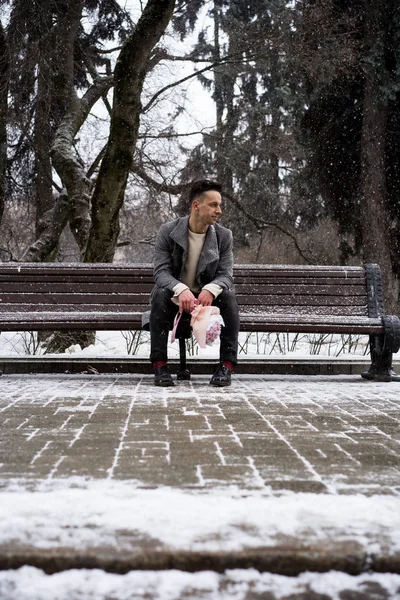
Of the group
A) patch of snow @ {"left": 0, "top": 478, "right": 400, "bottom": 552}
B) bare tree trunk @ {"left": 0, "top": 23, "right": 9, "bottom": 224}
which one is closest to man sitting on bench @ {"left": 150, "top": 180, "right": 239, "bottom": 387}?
patch of snow @ {"left": 0, "top": 478, "right": 400, "bottom": 552}

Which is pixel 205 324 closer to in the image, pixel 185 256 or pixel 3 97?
pixel 185 256

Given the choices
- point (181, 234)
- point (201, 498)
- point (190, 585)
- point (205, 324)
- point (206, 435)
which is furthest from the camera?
point (181, 234)

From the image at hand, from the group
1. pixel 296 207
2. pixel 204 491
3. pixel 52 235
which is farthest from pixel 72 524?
pixel 296 207

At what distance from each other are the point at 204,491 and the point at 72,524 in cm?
51

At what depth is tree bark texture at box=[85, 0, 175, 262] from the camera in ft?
28.3

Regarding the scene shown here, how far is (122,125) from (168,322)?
4.68 meters

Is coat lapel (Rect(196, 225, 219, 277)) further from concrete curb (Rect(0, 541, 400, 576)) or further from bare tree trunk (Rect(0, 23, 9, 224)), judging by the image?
bare tree trunk (Rect(0, 23, 9, 224))

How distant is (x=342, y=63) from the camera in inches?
483

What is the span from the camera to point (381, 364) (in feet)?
18.4

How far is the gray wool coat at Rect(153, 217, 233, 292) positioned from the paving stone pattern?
33.4 inches

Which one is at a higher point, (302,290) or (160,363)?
(302,290)

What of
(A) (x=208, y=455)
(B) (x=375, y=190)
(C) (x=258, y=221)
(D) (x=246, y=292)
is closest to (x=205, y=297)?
(D) (x=246, y=292)

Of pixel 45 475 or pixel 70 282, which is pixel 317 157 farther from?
pixel 45 475

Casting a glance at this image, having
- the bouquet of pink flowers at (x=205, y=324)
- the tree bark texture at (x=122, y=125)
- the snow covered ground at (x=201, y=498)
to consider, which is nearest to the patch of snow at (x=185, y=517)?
the snow covered ground at (x=201, y=498)
